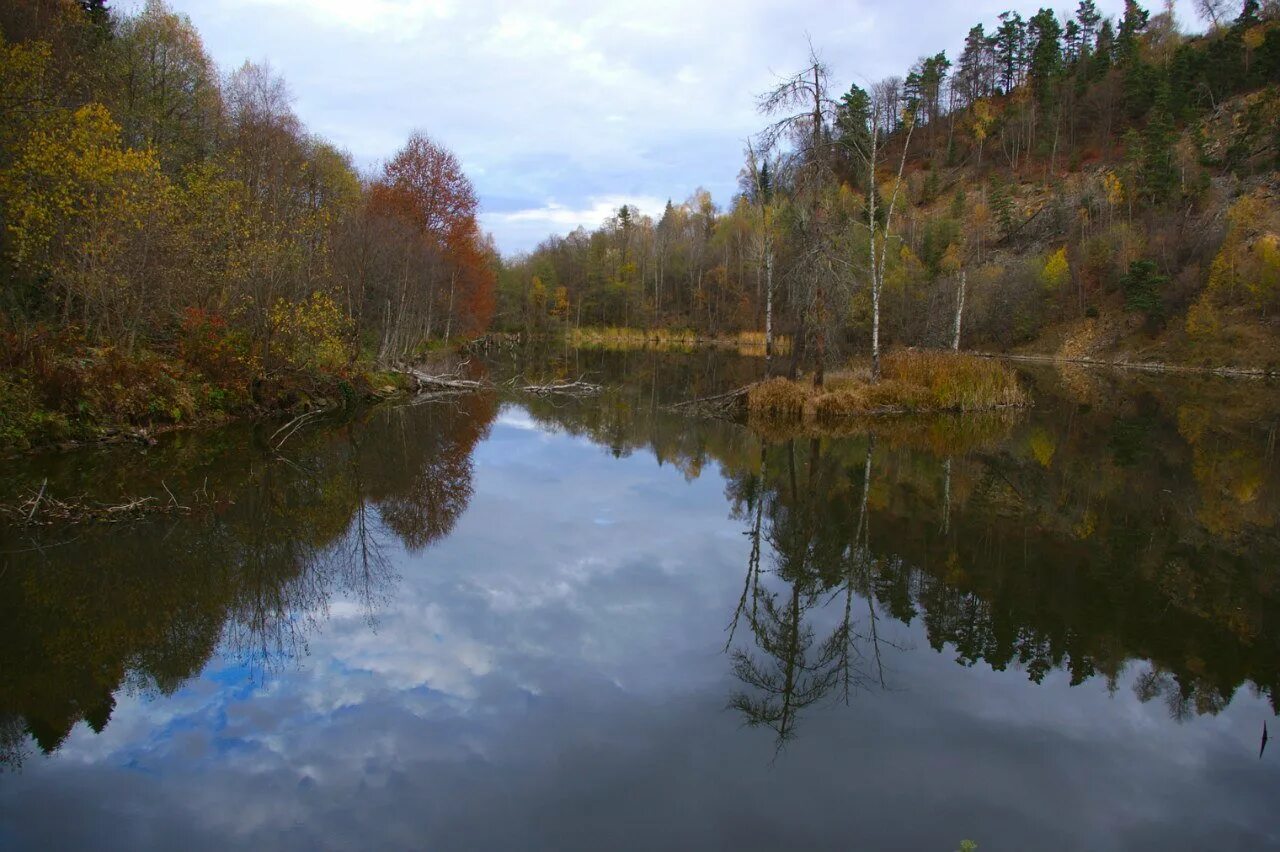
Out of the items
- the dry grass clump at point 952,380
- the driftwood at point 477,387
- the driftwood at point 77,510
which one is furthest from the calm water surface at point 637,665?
the driftwood at point 477,387

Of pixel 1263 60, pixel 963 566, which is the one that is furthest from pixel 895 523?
pixel 1263 60

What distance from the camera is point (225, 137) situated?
93.6 ft

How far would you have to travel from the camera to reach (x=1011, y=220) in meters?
66.4

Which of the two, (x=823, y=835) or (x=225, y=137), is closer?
(x=823, y=835)

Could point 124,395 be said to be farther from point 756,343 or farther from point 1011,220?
point 1011,220

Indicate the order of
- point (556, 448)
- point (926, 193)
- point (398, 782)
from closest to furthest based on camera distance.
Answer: point (398, 782) → point (556, 448) → point (926, 193)

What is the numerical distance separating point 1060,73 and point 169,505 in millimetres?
97298

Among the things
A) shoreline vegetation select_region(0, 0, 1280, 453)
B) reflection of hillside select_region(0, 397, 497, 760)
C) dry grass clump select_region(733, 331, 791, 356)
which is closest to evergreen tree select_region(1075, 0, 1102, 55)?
shoreline vegetation select_region(0, 0, 1280, 453)

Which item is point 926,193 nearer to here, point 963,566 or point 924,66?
point 924,66

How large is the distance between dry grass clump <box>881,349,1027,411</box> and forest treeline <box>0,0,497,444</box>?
17.5 meters

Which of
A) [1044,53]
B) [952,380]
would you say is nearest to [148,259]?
[952,380]

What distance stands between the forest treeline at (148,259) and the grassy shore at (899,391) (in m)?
13.3

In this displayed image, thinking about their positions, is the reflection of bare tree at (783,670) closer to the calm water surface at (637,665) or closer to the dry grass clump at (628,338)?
the calm water surface at (637,665)

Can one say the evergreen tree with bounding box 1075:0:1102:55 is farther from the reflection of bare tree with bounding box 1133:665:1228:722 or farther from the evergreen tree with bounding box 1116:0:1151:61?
the reflection of bare tree with bounding box 1133:665:1228:722
